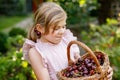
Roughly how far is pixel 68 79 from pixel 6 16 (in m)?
19.2

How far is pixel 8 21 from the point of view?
771 inches

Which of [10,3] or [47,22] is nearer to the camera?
[47,22]

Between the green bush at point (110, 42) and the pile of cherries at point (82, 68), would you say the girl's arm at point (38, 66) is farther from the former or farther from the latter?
the green bush at point (110, 42)

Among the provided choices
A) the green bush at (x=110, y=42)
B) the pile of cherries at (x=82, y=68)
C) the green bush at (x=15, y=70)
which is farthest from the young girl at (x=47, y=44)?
the green bush at (x=110, y=42)

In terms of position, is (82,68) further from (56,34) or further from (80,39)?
(80,39)

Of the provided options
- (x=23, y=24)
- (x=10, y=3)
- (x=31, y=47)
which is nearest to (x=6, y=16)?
(x=10, y=3)

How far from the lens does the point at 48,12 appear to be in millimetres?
2967

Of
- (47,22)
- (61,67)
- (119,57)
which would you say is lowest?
(119,57)

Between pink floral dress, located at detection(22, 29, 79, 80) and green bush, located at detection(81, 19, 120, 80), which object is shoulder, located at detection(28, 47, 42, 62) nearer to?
pink floral dress, located at detection(22, 29, 79, 80)

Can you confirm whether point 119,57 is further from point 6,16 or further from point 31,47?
point 6,16

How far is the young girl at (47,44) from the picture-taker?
294cm

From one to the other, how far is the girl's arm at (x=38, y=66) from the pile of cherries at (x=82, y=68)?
0.15 metres

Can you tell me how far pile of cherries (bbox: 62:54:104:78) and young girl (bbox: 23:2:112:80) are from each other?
0.12 meters

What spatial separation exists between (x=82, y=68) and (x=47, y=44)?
0.36 meters
